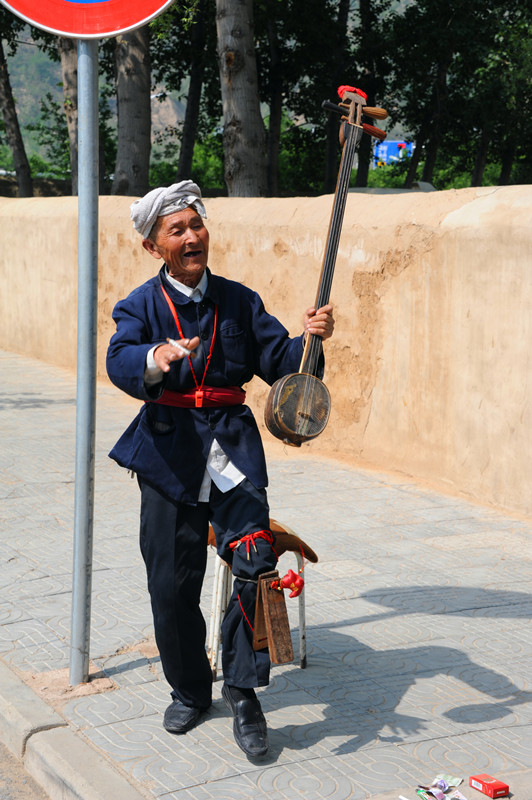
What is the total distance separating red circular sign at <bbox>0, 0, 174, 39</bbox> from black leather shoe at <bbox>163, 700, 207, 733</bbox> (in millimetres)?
2304

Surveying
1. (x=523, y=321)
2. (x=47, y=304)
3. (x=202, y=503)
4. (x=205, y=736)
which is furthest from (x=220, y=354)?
(x=47, y=304)

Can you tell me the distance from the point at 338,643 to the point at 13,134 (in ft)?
72.9

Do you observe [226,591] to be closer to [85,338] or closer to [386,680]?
[386,680]

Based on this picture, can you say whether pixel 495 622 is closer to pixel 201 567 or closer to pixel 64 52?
pixel 201 567

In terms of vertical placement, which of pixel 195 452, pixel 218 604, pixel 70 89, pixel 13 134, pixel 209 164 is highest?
pixel 209 164

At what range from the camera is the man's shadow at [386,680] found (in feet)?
11.7

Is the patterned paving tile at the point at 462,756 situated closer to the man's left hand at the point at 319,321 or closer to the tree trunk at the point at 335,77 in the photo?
the man's left hand at the point at 319,321

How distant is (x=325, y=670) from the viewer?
4.10 metres

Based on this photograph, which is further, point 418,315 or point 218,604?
point 418,315

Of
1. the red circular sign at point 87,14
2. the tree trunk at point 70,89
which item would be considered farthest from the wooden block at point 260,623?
the tree trunk at point 70,89

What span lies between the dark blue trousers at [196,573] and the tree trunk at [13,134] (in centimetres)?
2228

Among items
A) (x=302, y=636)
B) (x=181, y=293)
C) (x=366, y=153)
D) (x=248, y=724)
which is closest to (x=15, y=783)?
(x=248, y=724)

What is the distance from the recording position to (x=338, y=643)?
4379 millimetres

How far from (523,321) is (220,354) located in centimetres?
322
